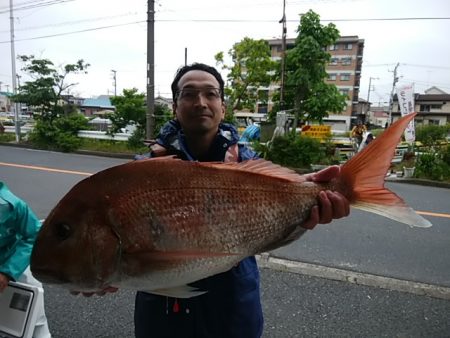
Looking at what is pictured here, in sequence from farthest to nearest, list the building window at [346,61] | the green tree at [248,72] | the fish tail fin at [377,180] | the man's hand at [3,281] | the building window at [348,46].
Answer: the building window at [346,61] → the building window at [348,46] → the green tree at [248,72] → the man's hand at [3,281] → the fish tail fin at [377,180]

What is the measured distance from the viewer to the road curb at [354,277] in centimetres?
368

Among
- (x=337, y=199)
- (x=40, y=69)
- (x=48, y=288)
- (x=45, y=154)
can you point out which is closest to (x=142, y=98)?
(x=45, y=154)

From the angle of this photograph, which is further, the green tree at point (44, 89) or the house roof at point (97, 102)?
the house roof at point (97, 102)

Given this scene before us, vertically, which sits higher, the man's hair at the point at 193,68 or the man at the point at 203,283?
the man's hair at the point at 193,68

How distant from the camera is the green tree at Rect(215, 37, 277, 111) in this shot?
20.1 meters

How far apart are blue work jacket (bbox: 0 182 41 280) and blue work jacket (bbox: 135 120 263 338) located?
3.66 ft

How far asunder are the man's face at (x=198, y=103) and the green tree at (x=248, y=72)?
58.6ft

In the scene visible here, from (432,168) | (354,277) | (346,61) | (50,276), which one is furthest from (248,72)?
(346,61)

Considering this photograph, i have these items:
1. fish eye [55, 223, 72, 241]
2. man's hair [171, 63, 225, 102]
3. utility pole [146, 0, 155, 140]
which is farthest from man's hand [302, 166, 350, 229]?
utility pole [146, 0, 155, 140]

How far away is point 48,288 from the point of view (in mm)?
3611

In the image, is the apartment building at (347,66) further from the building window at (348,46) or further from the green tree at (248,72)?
the green tree at (248,72)

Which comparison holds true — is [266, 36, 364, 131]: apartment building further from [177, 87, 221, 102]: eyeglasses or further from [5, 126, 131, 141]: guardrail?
[177, 87, 221, 102]: eyeglasses

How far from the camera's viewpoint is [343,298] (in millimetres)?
3514

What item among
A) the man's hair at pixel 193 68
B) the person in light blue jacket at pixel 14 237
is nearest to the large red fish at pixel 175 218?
the man's hair at pixel 193 68
